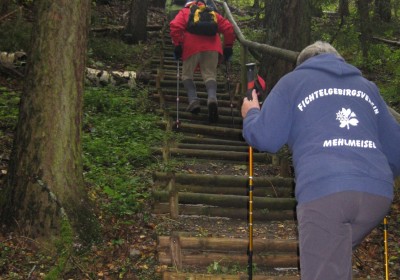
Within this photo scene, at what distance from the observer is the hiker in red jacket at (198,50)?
919 centimetres

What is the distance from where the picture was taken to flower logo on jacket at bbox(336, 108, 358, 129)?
3.07 metres

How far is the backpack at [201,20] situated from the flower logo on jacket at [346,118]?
6260 mm

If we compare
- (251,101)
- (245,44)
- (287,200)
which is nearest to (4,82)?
(245,44)

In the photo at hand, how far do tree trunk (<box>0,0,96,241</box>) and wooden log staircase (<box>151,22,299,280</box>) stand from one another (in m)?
1.09

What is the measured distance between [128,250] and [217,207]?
1.32 metres

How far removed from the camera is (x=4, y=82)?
415 inches

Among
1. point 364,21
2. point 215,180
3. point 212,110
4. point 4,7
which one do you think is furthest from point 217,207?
point 364,21

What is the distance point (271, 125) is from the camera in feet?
10.8

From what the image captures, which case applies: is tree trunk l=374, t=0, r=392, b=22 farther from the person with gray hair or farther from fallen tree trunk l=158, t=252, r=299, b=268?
the person with gray hair

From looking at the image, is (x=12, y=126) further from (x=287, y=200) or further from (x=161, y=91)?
(x=287, y=200)

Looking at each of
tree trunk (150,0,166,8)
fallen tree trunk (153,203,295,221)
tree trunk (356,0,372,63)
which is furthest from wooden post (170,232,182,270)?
tree trunk (150,0,166,8)

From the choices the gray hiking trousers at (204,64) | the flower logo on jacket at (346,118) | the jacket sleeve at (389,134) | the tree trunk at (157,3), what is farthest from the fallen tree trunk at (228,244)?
the tree trunk at (157,3)

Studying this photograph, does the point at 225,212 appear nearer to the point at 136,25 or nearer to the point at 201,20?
the point at 201,20

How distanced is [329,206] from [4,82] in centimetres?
893
